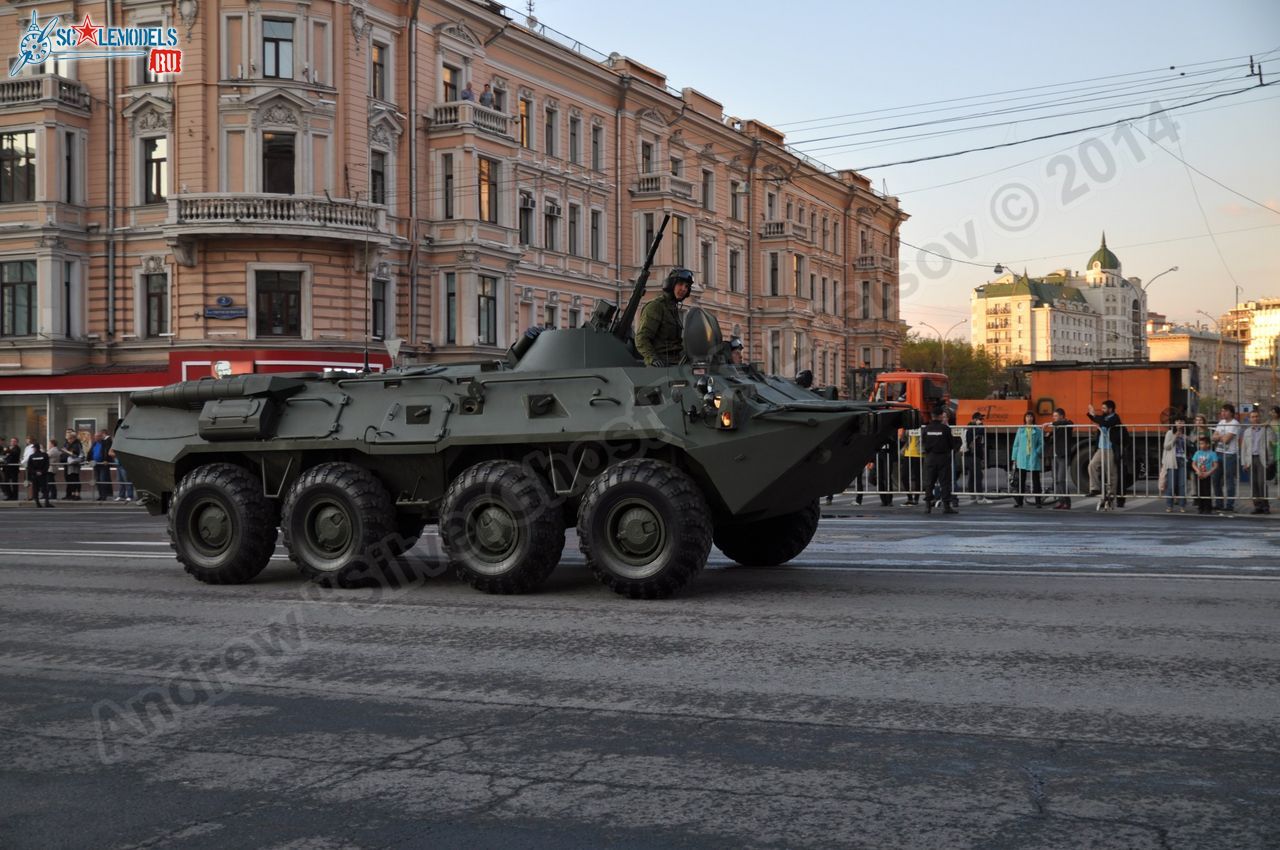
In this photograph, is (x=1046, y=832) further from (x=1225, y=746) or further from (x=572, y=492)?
(x=572, y=492)

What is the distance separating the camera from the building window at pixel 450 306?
3838cm

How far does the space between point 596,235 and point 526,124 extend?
5841 millimetres

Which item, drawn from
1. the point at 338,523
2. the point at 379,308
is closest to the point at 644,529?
the point at 338,523

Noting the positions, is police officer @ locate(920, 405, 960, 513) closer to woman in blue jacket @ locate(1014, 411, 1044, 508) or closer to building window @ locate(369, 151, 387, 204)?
woman in blue jacket @ locate(1014, 411, 1044, 508)

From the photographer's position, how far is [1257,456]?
19.9m

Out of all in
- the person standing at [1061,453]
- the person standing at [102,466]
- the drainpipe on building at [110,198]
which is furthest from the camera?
the drainpipe on building at [110,198]

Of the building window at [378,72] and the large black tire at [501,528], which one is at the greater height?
the building window at [378,72]

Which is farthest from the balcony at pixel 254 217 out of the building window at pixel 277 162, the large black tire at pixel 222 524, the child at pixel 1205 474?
the large black tire at pixel 222 524

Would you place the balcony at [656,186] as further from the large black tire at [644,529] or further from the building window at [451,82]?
the large black tire at [644,529]

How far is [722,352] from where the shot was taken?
981 centimetres

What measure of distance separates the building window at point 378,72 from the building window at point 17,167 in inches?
367

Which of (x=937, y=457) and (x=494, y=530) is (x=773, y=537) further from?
(x=937, y=457)

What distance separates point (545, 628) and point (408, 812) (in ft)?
11.9

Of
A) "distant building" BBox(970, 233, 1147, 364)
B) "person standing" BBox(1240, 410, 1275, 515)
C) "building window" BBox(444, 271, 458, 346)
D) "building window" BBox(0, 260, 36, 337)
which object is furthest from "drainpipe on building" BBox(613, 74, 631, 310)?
"distant building" BBox(970, 233, 1147, 364)
